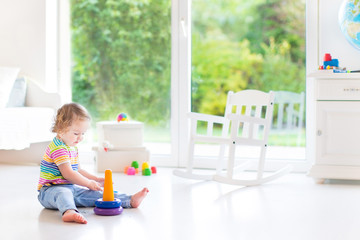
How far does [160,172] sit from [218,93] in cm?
74

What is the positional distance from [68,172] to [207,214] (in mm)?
628

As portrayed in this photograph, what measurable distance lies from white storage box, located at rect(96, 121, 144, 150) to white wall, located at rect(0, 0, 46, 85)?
81cm

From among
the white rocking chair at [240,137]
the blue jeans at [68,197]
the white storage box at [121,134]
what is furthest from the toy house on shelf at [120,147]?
→ the blue jeans at [68,197]

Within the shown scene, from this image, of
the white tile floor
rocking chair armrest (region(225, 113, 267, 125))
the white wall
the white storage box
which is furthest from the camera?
the white wall

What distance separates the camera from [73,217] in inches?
75.2

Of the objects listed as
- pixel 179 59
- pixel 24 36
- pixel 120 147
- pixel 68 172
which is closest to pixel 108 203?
pixel 68 172

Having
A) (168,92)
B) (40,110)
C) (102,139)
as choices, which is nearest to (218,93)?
(168,92)

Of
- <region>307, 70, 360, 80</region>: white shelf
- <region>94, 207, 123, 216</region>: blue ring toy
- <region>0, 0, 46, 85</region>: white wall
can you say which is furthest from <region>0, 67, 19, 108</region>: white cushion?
<region>307, 70, 360, 80</region>: white shelf

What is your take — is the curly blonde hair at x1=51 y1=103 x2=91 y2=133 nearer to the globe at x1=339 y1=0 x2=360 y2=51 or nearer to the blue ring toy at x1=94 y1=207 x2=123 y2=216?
the blue ring toy at x1=94 y1=207 x2=123 y2=216

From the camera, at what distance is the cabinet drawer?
282 centimetres

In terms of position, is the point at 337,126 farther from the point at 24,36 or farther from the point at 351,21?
the point at 24,36

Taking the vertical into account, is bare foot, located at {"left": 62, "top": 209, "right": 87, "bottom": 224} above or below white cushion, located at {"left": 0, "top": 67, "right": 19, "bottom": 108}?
below

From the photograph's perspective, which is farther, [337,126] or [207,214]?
[337,126]

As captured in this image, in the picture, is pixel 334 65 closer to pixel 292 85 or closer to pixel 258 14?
pixel 292 85
